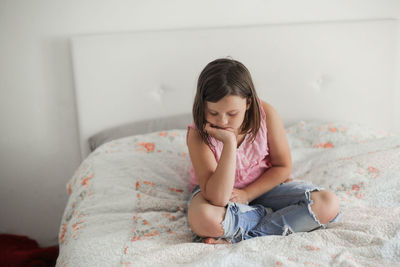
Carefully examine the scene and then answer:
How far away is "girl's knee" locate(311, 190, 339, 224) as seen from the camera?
3.71 ft

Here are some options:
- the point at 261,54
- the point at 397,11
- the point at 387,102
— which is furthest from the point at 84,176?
the point at 397,11

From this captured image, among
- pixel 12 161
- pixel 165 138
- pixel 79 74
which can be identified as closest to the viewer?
pixel 165 138

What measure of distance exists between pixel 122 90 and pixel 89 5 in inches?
16.2

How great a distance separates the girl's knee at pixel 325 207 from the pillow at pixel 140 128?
80cm

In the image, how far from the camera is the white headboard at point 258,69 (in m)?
1.82

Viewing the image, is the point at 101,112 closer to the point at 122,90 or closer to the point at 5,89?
the point at 122,90

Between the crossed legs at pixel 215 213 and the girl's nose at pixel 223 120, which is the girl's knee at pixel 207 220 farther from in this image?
the girl's nose at pixel 223 120

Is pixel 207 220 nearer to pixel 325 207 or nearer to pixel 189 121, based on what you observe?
pixel 325 207

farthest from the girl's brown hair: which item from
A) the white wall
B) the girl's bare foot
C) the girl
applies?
the white wall

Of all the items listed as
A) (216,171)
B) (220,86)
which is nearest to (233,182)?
(216,171)

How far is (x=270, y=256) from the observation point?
96 cm

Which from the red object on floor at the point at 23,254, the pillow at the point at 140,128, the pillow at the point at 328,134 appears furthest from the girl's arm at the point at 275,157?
the red object on floor at the point at 23,254

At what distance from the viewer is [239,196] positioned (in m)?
1.23

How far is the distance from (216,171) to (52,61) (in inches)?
43.8
